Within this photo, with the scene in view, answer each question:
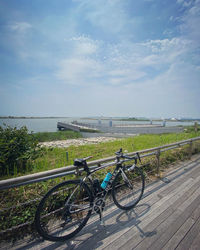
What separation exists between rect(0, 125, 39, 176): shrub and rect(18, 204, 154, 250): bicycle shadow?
2.33 metres

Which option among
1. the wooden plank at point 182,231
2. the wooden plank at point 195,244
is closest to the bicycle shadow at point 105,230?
the wooden plank at point 182,231

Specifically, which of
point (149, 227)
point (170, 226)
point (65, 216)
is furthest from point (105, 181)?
point (170, 226)

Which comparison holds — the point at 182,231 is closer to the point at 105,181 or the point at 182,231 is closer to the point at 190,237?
the point at 190,237

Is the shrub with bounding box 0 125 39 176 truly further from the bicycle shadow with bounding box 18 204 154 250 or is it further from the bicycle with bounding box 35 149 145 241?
the bicycle shadow with bounding box 18 204 154 250

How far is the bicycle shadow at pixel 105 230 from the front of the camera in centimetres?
160

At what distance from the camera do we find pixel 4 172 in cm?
316

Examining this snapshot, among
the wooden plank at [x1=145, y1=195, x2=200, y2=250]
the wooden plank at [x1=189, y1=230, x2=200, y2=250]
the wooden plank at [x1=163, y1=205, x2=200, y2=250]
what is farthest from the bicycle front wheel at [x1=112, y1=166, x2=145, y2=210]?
the wooden plank at [x1=189, y1=230, x2=200, y2=250]

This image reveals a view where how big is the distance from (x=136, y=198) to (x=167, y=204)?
60 centimetres

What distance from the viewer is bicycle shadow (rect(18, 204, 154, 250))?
1596 mm

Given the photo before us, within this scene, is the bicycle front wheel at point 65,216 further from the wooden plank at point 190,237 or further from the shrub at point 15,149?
the shrub at point 15,149

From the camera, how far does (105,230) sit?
179 centimetres

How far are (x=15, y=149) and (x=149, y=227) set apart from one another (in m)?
3.80

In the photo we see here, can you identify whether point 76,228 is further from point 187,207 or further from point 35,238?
point 187,207

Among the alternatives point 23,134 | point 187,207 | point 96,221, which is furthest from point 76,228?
point 23,134
